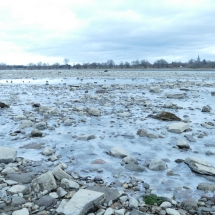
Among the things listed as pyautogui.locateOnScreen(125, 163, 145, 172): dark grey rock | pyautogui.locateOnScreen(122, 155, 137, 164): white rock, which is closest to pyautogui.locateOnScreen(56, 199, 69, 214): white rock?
pyautogui.locateOnScreen(125, 163, 145, 172): dark grey rock

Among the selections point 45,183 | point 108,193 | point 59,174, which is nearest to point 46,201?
point 45,183

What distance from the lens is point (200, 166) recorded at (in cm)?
356

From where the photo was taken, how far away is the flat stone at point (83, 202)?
244cm

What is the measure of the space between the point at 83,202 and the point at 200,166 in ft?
6.33

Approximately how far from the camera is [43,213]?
97.6 inches

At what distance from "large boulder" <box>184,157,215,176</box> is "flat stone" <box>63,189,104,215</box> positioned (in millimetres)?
1601

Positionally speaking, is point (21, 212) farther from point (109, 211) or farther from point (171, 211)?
point (171, 211)

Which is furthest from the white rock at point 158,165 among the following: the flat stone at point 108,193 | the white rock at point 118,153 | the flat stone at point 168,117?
the flat stone at point 168,117

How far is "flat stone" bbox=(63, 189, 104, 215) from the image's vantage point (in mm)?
2437

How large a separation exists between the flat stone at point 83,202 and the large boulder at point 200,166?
1601mm

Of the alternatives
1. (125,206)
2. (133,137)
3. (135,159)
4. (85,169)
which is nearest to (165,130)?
(133,137)

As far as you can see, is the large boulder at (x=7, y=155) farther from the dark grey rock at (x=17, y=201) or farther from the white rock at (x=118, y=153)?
the white rock at (x=118, y=153)

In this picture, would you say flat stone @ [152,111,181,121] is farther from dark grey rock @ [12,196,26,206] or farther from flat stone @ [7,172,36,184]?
dark grey rock @ [12,196,26,206]

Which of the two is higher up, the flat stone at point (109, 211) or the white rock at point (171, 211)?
the flat stone at point (109, 211)
